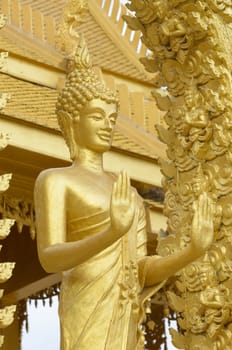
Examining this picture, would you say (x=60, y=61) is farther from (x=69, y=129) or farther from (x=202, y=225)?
(x=202, y=225)

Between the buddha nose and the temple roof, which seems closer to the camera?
the buddha nose

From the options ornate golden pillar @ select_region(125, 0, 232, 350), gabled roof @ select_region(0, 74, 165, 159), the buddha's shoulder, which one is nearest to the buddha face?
the buddha's shoulder

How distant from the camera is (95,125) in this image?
632cm

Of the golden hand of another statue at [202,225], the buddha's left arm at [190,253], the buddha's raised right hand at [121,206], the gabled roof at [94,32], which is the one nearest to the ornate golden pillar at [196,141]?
the buddha's left arm at [190,253]

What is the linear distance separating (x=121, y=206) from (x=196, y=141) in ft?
5.82

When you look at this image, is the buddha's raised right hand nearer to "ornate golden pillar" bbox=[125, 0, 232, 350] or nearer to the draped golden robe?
the draped golden robe

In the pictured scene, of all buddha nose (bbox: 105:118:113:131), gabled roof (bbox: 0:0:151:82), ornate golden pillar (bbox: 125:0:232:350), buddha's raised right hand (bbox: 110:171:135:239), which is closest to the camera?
buddha's raised right hand (bbox: 110:171:135:239)

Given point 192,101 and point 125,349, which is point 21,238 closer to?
point 192,101

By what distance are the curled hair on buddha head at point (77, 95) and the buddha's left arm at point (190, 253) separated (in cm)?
49

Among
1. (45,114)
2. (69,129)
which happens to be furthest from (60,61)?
(69,129)

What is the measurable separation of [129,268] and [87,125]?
54 cm

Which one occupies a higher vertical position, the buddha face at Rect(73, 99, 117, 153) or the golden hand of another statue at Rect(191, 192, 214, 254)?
the buddha face at Rect(73, 99, 117, 153)

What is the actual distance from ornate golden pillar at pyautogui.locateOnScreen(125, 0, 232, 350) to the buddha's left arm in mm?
1071

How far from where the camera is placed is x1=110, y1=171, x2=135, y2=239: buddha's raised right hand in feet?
19.1
